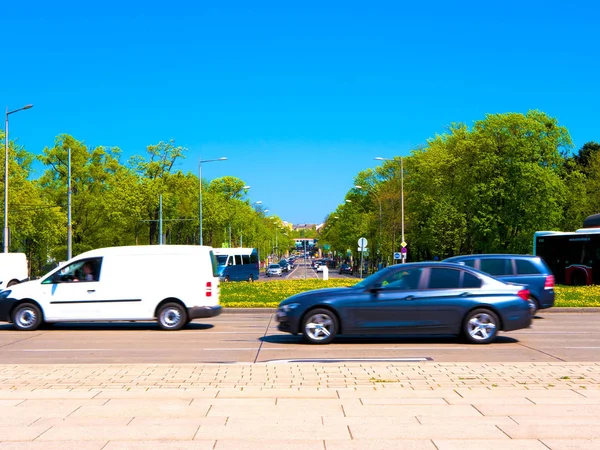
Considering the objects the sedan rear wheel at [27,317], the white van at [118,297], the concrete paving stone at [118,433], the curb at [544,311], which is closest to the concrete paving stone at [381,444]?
the concrete paving stone at [118,433]

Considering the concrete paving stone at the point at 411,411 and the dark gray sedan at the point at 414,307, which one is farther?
the dark gray sedan at the point at 414,307

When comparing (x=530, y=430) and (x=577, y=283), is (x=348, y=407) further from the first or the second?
(x=577, y=283)

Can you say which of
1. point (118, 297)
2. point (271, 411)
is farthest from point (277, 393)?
point (118, 297)

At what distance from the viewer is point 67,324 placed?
1905 centimetres

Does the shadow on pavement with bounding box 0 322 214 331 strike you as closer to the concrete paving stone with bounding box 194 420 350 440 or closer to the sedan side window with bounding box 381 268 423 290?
the sedan side window with bounding box 381 268 423 290

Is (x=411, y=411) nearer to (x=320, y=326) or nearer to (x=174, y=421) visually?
(x=174, y=421)

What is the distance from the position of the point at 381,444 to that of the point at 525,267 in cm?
1446

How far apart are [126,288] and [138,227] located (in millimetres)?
53253

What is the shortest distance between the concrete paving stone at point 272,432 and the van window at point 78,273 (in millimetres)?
11143

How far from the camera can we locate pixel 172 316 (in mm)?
17016

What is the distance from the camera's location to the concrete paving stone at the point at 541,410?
23.4ft

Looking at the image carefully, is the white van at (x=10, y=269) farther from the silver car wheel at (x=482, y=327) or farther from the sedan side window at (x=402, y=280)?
the silver car wheel at (x=482, y=327)

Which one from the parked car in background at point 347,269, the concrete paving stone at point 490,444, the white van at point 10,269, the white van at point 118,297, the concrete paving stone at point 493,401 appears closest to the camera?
the concrete paving stone at point 490,444

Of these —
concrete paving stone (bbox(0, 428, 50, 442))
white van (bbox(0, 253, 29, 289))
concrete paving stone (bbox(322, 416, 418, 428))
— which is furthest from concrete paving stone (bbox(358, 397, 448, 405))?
white van (bbox(0, 253, 29, 289))
